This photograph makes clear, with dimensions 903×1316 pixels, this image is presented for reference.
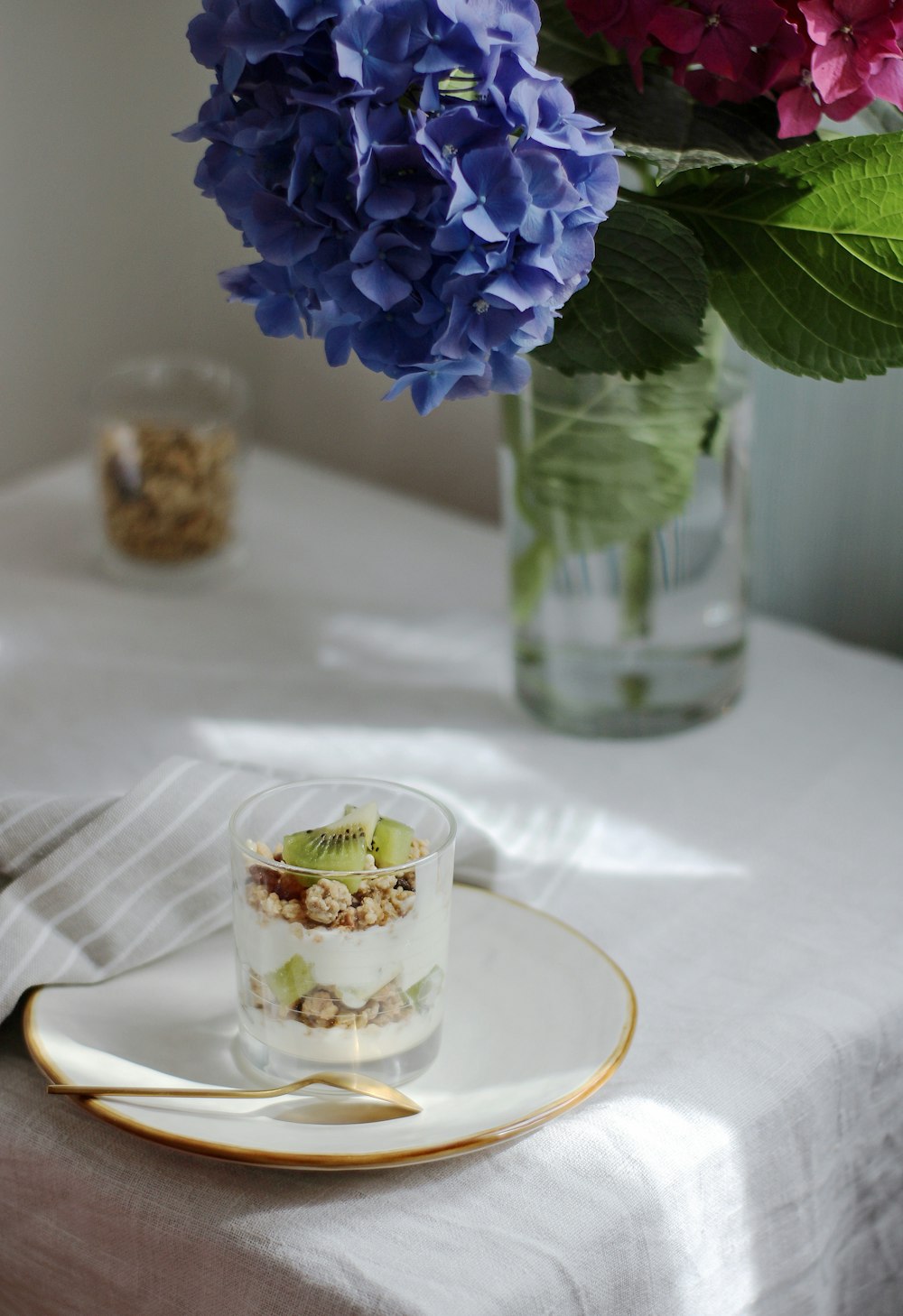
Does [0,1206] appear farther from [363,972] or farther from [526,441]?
[526,441]

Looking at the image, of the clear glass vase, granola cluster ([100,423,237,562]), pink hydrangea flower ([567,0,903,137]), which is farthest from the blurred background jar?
pink hydrangea flower ([567,0,903,137])

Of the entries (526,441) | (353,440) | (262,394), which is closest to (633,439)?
(526,441)

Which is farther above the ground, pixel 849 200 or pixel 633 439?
pixel 849 200

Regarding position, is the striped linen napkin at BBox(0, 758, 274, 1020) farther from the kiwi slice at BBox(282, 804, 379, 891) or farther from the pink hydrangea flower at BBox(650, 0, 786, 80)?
the pink hydrangea flower at BBox(650, 0, 786, 80)

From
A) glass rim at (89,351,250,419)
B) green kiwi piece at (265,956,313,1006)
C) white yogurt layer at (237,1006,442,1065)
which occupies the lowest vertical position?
white yogurt layer at (237,1006,442,1065)

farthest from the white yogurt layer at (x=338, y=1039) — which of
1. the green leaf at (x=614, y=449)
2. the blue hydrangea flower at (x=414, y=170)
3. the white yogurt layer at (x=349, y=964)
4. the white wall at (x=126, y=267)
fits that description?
the white wall at (x=126, y=267)

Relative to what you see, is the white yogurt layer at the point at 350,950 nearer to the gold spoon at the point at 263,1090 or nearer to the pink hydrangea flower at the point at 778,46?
the gold spoon at the point at 263,1090
